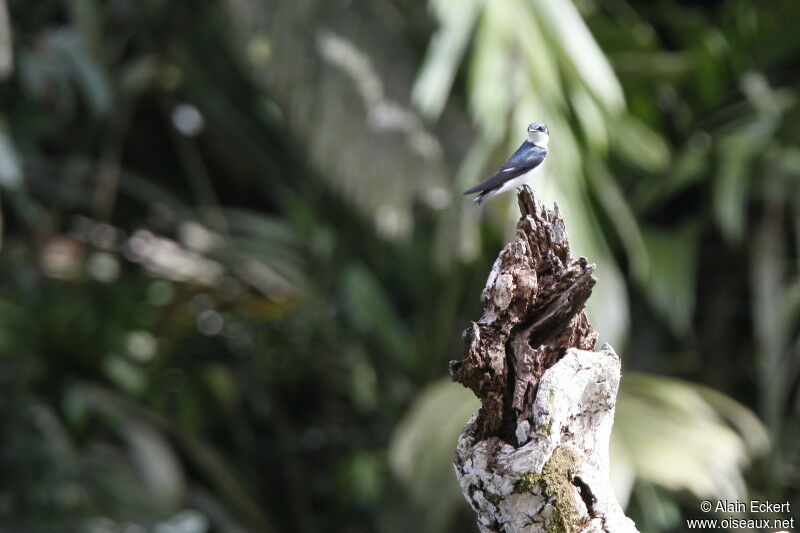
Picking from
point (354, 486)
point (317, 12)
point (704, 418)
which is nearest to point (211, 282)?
point (354, 486)

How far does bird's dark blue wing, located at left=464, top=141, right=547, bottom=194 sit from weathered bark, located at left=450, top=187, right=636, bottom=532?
0.21 metres

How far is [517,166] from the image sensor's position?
2225 mm

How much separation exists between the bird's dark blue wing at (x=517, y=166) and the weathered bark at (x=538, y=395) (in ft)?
0.69

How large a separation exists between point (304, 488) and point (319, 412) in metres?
0.41

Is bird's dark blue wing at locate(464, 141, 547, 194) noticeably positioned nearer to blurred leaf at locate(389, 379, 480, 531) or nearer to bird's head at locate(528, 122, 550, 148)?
bird's head at locate(528, 122, 550, 148)

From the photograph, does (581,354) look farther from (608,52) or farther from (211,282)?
(211,282)

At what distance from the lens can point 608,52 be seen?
520 centimetres

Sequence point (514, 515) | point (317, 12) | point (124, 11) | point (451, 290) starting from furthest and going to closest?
point (124, 11) < point (451, 290) < point (317, 12) < point (514, 515)

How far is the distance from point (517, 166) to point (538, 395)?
20.5 inches

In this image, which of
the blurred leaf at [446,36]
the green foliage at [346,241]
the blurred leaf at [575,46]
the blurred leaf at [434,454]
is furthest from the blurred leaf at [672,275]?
the blurred leaf at [446,36]

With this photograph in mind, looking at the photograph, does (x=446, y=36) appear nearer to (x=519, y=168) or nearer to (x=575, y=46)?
(x=575, y=46)

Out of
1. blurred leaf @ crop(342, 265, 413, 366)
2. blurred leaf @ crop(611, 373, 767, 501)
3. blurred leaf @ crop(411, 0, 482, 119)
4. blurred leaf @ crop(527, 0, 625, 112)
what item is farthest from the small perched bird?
blurred leaf @ crop(342, 265, 413, 366)

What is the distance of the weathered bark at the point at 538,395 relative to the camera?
1.82 metres

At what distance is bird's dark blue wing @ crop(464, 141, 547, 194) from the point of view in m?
2.20
